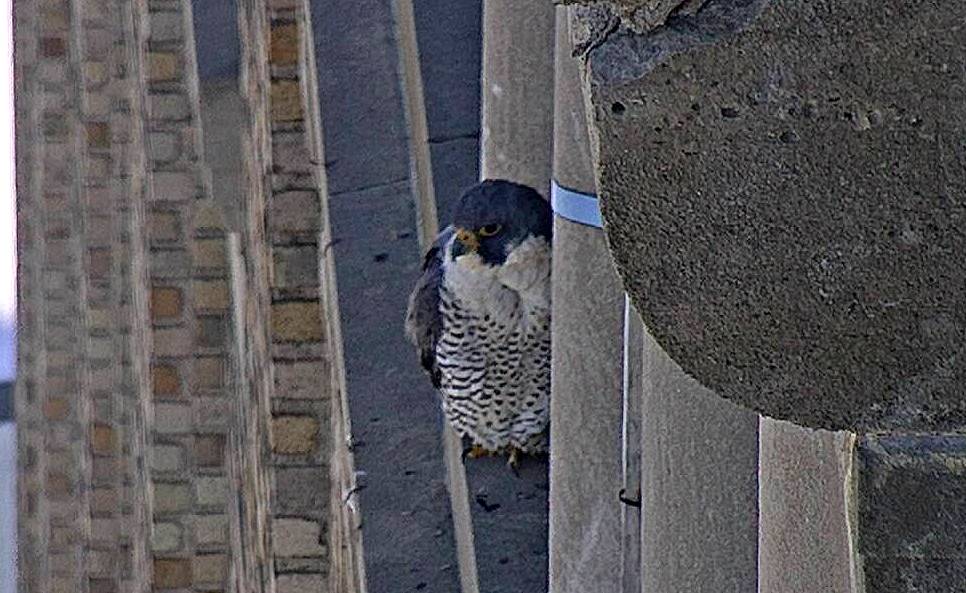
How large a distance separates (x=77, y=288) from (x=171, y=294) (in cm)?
234

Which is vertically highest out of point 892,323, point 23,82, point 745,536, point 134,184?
point 23,82

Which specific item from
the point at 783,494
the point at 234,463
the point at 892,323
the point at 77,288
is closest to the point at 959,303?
the point at 892,323

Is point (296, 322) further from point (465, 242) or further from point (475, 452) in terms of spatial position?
point (465, 242)

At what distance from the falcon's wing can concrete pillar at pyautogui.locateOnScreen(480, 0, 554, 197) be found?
11 centimetres

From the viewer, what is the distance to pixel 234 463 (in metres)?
4.90

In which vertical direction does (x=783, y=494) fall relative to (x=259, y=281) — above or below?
below

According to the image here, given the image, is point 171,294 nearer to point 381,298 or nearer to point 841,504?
point 381,298

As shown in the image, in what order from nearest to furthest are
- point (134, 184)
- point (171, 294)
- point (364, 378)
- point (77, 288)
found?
point (364, 378) → point (171, 294) → point (134, 184) → point (77, 288)

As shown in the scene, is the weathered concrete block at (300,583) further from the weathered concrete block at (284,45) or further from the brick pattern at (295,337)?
the weathered concrete block at (284,45)

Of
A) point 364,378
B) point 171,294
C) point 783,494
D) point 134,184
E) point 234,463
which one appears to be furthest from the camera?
point 134,184

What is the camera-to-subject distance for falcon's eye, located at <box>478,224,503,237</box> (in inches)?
84.5

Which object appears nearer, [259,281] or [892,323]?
[892,323]

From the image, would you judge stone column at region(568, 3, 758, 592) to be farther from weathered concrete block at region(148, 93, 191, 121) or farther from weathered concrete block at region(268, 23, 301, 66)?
weathered concrete block at region(148, 93, 191, 121)

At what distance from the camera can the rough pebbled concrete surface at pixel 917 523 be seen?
678mm
